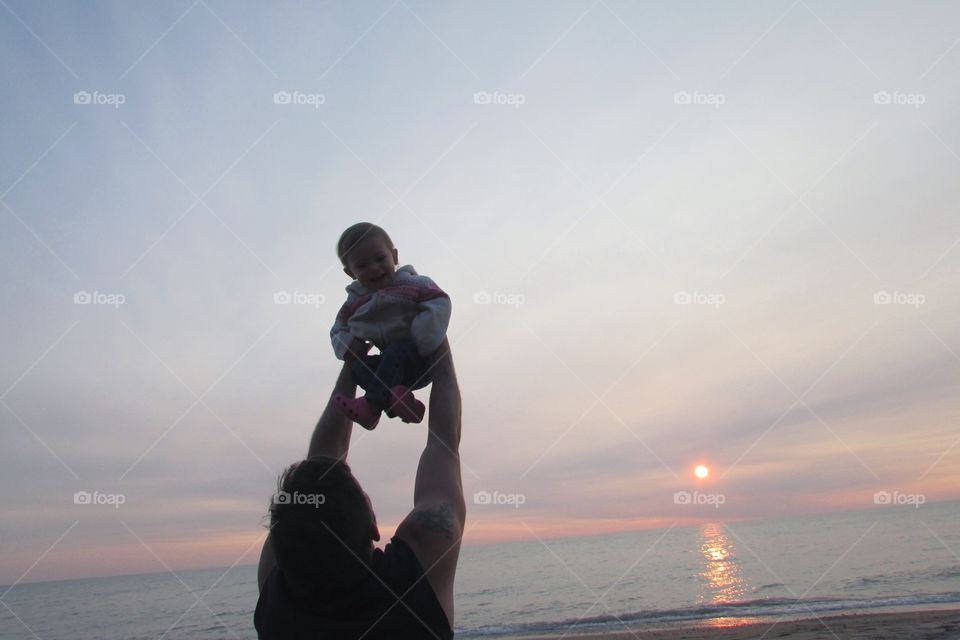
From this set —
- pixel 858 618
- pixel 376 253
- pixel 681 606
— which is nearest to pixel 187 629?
pixel 681 606

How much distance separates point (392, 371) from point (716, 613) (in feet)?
47.7

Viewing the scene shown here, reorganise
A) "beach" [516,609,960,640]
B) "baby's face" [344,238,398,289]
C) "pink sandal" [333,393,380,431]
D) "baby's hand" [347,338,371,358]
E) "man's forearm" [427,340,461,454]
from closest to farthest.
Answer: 1. "man's forearm" [427,340,461,454]
2. "pink sandal" [333,393,380,431]
3. "baby's hand" [347,338,371,358]
4. "baby's face" [344,238,398,289]
5. "beach" [516,609,960,640]

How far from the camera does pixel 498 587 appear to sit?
2430cm

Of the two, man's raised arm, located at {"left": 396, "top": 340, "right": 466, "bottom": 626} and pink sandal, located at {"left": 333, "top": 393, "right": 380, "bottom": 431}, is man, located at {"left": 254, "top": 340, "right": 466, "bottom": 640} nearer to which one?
man's raised arm, located at {"left": 396, "top": 340, "right": 466, "bottom": 626}

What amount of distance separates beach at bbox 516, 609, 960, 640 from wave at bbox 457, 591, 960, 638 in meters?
1.03

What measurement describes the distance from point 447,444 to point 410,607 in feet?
1.44

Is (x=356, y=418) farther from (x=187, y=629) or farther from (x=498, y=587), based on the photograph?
(x=498, y=587)

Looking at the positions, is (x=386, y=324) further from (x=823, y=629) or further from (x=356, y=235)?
(x=823, y=629)

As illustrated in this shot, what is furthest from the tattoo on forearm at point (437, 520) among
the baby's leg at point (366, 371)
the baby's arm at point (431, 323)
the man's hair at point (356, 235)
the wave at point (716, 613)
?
the wave at point (716, 613)

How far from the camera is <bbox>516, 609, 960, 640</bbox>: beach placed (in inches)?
399

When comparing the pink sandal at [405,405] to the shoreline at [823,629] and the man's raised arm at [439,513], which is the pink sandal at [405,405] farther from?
the shoreline at [823,629]

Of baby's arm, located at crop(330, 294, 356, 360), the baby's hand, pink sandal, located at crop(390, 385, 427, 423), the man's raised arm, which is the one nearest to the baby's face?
baby's arm, located at crop(330, 294, 356, 360)

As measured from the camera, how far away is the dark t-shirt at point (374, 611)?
1.56m

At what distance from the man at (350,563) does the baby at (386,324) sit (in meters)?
0.82
